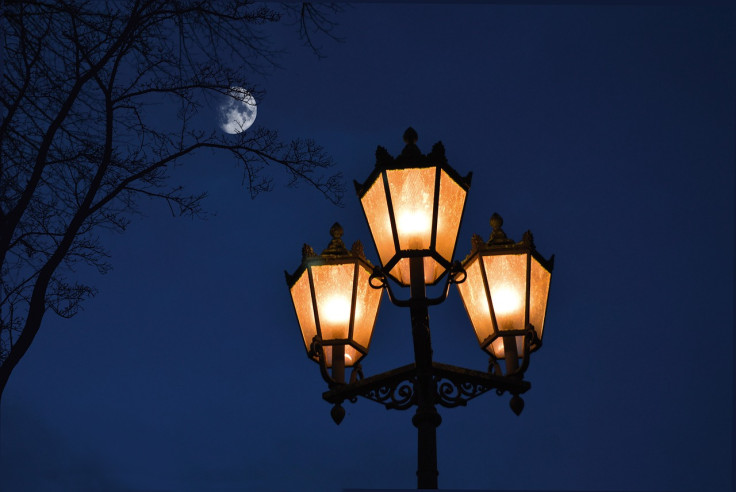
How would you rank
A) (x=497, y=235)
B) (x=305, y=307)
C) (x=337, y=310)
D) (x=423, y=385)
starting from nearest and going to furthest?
(x=423, y=385), (x=337, y=310), (x=305, y=307), (x=497, y=235)

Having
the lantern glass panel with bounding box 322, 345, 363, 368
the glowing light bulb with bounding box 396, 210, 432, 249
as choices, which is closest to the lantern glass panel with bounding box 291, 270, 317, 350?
the lantern glass panel with bounding box 322, 345, 363, 368

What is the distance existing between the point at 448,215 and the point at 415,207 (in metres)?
0.20

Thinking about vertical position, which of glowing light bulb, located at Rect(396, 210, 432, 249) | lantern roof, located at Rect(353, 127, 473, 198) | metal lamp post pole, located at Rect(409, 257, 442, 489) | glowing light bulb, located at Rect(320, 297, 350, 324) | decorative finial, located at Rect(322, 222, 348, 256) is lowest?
metal lamp post pole, located at Rect(409, 257, 442, 489)

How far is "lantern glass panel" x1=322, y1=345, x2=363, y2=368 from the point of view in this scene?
177 inches

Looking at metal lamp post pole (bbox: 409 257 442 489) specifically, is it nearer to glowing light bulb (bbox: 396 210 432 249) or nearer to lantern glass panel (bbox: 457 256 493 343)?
glowing light bulb (bbox: 396 210 432 249)

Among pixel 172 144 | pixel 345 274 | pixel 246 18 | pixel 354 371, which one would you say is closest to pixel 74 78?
pixel 172 144

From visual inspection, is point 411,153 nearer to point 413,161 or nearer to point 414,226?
point 413,161

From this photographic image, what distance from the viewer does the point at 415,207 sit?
4.04 metres

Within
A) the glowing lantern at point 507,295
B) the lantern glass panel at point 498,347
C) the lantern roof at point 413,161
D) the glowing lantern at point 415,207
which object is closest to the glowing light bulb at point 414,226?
the glowing lantern at point 415,207

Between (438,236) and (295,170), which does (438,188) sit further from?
(295,170)

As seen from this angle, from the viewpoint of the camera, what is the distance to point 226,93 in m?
6.14

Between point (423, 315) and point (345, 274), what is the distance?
62cm

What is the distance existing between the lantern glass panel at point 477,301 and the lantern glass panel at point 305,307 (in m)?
0.93

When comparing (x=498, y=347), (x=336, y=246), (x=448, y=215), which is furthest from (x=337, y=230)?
(x=498, y=347)
